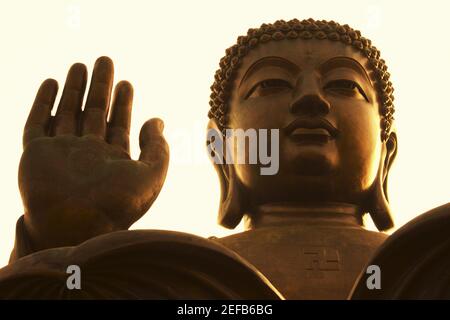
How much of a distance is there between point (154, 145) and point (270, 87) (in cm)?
93

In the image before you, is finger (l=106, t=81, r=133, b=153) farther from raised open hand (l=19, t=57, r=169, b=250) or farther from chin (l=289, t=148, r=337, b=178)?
chin (l=289, t=148, r=337, b=178)

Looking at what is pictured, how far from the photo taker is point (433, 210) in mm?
4309

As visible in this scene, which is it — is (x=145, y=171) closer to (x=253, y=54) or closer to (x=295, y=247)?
(x=295, y=247)

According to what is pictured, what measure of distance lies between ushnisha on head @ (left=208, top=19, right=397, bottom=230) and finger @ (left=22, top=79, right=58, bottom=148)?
1.01m

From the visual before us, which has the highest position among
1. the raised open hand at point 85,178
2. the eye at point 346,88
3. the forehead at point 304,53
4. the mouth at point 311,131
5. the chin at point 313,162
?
the forehead at point 304,53

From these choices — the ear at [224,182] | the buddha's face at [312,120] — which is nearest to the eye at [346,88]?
the buddha's face at [312,120]

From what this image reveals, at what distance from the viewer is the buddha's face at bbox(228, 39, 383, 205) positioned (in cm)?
597

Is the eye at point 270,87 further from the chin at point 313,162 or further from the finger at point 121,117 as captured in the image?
the finger at point 121,117

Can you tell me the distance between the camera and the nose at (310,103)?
19.3 feet

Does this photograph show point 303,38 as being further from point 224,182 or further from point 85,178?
point 85,178

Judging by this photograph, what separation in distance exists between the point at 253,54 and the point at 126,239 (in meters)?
2.41

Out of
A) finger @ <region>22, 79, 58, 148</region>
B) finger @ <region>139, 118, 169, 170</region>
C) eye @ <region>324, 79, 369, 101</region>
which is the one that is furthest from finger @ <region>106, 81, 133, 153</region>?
eye @ <region>324, 79, 369, 101</region>

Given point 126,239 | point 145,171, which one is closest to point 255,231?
point 145,171

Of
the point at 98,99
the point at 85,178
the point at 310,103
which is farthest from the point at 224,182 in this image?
the point at 85,178
